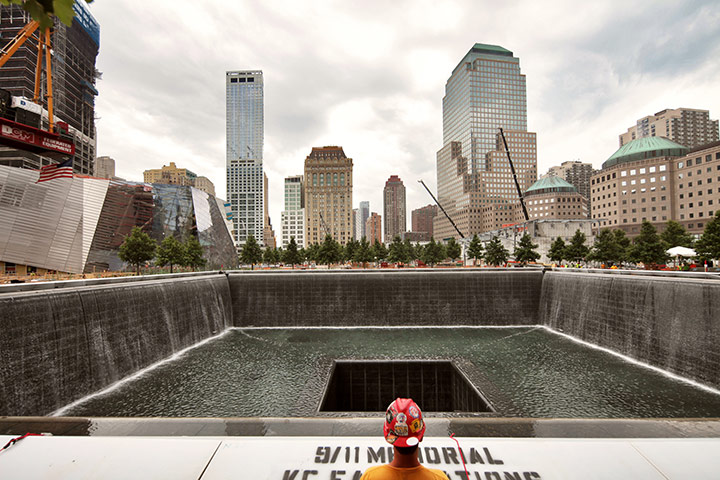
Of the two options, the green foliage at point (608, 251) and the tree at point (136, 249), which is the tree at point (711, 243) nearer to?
the green foliage at point (608, 251)

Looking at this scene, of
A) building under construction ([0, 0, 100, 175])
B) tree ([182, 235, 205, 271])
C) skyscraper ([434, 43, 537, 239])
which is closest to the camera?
tree ([182, 235, 205, 271])

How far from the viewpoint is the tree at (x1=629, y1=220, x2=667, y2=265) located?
4062 centimetres

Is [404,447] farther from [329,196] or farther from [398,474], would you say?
[329,196]

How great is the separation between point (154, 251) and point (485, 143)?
16793 cm

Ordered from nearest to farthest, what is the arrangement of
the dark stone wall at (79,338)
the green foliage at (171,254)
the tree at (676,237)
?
the dark stone wall at (79,338) < the green foliage at (171,254) < the tree at (676,237)

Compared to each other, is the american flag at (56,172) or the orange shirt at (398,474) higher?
the american flag at (56,172)

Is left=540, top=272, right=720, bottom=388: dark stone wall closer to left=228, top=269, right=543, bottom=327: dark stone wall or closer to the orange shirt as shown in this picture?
left=228, top=269, right=543, bottom=327: dark stone wall

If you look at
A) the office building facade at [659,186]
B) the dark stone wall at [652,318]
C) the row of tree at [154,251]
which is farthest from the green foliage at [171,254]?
the office building facade at [659,186]

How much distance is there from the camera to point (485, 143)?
174750 mm

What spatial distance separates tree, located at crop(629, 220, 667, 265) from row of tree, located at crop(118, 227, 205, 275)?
59960 millimetres

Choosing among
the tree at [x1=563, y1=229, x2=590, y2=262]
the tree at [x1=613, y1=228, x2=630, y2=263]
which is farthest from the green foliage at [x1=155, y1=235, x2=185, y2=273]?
the tree at [x1=613, y1=228, x2=630, y2=263]

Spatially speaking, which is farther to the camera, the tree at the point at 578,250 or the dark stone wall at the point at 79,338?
the tree at the point at 578,250

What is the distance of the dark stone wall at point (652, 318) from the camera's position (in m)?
14.6

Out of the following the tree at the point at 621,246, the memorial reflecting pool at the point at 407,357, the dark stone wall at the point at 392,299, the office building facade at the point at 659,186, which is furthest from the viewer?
the office building facade at the point at 659,186
